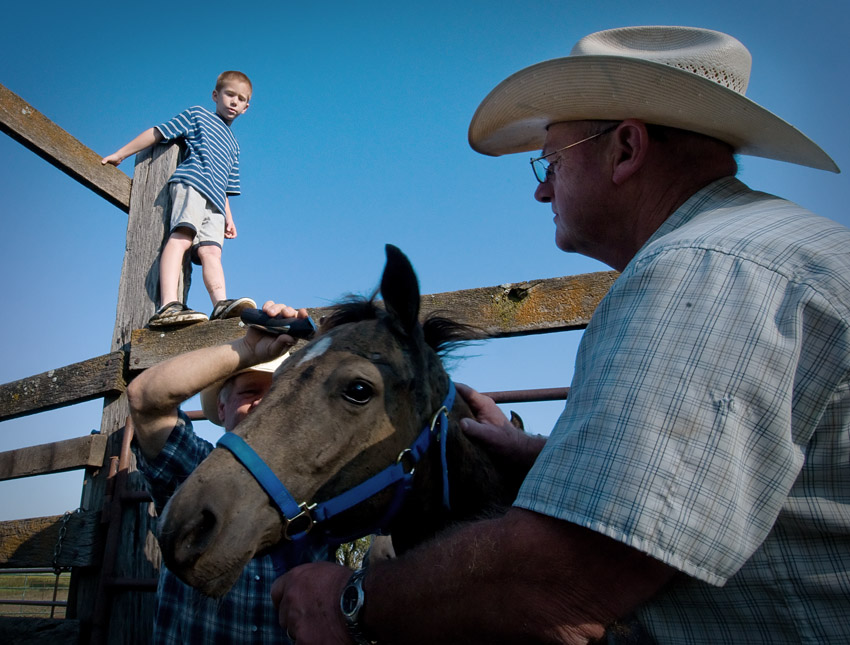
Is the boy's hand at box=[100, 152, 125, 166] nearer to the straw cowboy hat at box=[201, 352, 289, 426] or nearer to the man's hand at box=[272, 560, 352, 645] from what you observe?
the straw cowboy hat at box=[201, 352, 289, 426]

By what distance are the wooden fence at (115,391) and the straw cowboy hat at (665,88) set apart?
97 centimetres

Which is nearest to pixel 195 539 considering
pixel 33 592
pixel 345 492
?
pixel 345 492

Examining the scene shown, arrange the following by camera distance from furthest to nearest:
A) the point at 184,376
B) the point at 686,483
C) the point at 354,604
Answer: the point at 184,376 → the point at 354,604 → the point at 686,483

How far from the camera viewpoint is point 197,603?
108 inches

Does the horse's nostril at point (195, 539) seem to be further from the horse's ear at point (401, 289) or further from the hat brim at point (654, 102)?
the hat brim at point (654, 102)

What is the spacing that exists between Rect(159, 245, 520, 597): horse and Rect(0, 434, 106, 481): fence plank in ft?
7.30

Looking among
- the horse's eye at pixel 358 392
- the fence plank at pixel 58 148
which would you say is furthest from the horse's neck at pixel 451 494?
the fence plank at pixel 58 148

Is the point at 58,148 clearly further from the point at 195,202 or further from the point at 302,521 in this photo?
the point at 302,521

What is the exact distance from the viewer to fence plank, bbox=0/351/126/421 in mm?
3814

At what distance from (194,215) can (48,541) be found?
230 centimetres

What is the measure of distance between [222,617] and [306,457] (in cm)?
139

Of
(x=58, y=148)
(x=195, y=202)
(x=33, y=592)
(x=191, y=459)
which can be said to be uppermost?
(x=58, y=148)

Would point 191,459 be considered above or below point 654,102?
below

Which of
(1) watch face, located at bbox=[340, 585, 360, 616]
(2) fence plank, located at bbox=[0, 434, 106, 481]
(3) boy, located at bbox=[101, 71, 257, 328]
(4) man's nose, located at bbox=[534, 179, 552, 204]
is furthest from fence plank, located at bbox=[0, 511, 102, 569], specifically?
(4) man's nose, located at bbox=[534, 179, 552, 204]
